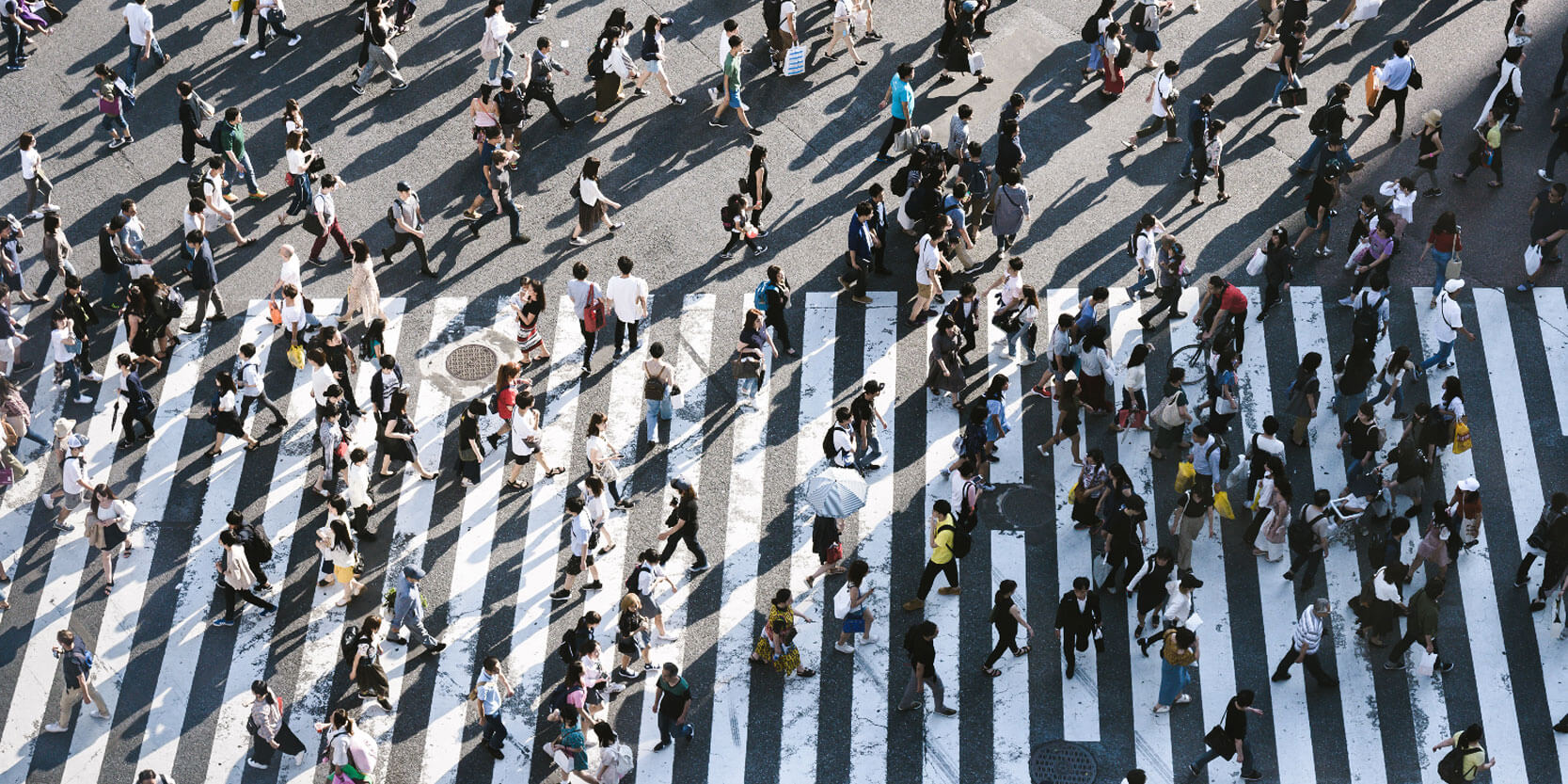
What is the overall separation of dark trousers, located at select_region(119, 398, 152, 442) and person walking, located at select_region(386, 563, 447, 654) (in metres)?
5.08

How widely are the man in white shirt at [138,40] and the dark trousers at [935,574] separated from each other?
1625 cm

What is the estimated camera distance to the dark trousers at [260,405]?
2267 centimetres

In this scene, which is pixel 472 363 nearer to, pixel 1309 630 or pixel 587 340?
pixel 587 340

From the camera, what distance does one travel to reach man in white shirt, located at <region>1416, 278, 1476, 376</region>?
73.3 ft

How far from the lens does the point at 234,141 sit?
2598cm

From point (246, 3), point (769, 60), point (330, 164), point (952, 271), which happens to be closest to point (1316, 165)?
point (952, 271)

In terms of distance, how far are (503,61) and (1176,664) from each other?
15.1 meters

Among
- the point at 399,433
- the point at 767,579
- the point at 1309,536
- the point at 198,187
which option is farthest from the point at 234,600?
the point at 1309,536

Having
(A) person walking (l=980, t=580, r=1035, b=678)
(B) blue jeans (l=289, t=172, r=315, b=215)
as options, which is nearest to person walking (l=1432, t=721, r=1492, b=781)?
(A) person walking (l=980, t=580, r=1035, b=678)

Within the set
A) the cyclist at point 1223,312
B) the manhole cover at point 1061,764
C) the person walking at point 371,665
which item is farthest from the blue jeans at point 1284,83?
the person walking at point 371,665

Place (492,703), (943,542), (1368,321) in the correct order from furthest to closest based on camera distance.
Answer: (1368,321), (943,542), (492,703)

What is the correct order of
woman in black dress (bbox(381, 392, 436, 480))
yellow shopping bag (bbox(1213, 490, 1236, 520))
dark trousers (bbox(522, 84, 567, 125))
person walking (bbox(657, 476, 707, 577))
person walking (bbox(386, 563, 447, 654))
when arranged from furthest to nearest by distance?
1. dark trousers (bbox(522, 84, 567, 125))
2. woman in black dress (bbox(381, 392, 436, 480))
3. yellow shopping bag (bbox(1213, 490, 1236, 520))
4. person walking (bbox(657, 476, 707, 577))
5. person walking (bbox(386, 563, 447, 654))

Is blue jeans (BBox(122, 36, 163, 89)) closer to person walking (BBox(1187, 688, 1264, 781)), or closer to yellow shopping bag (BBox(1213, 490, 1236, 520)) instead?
yellow shopping bag (BBox(1213, 490, 1236, 520))

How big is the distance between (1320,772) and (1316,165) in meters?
10.3
